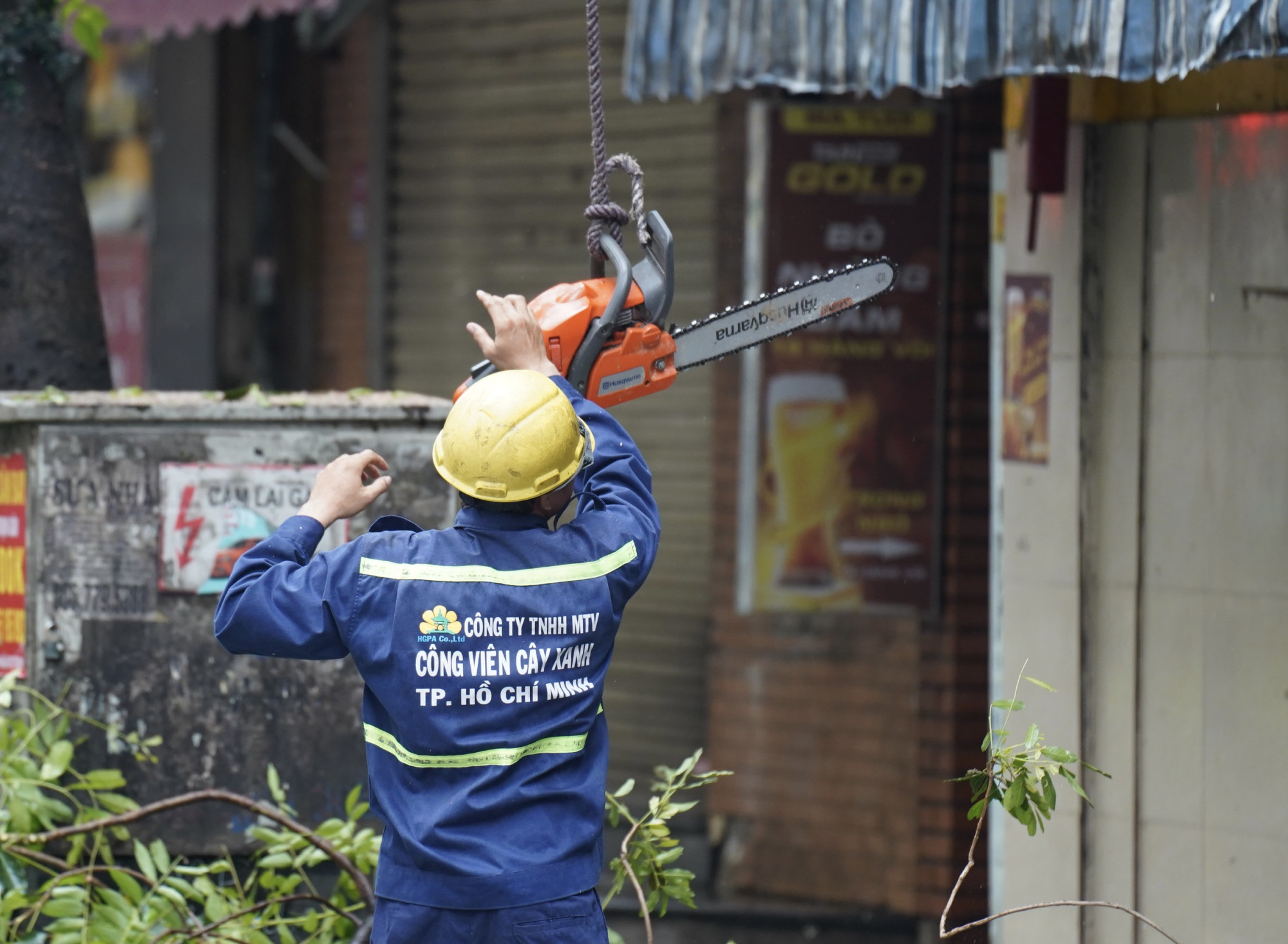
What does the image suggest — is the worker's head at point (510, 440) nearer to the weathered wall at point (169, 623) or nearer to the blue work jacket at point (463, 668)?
the blue work jacket at point (463, 668)

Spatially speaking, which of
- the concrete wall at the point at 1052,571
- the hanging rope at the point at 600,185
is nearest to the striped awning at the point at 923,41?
the concrete wall at the point at 1052,571

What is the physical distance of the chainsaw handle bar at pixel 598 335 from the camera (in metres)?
2.61

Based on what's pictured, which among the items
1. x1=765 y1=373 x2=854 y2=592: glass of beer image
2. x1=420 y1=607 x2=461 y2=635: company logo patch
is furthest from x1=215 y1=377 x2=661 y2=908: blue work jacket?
x1=765 y1=373 x2=854 y2=592: glass of beer image

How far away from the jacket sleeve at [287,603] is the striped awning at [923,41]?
5.98 feet

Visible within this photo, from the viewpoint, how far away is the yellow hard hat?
7.60 ft

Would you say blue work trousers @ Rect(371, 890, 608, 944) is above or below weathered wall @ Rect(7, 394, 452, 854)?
below

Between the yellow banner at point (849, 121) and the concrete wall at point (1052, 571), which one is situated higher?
the yellow banner at point (849, 121)

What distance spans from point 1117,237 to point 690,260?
227cm

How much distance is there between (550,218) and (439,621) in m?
4.08

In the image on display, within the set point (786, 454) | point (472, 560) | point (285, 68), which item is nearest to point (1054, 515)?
point (786, 454)

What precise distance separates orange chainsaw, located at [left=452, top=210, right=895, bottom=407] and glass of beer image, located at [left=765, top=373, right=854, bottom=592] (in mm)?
2266

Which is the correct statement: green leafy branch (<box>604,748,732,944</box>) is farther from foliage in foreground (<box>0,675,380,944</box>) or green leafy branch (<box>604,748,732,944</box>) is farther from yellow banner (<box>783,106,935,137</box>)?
yellow banner (<box>783,106,935,137</box>)

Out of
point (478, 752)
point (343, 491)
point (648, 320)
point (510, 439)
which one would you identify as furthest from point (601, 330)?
point (478, 752)

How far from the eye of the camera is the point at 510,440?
7.59 feet
